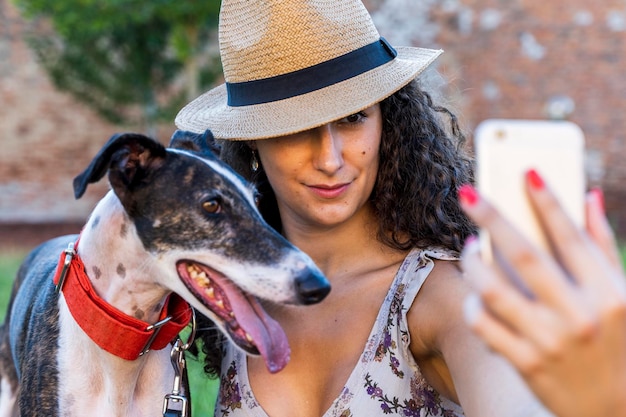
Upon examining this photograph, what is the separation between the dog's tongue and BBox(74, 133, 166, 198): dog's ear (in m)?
0.44

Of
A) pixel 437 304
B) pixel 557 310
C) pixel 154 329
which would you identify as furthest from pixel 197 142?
pixel 557 310

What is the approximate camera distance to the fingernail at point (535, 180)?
102 cm

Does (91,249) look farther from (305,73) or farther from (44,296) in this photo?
(305,73)

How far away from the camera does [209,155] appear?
249 cm

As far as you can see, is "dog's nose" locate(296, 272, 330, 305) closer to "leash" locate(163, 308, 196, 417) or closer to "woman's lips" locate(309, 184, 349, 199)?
"woman's lips" locate(309, 184, 349, 199)

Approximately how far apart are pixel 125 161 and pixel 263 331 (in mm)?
585

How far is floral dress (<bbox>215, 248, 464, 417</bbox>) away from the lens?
233 centimetres

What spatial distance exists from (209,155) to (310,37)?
44 centimetres

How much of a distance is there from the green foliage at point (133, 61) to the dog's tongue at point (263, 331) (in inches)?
349

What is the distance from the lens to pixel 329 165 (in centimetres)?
231

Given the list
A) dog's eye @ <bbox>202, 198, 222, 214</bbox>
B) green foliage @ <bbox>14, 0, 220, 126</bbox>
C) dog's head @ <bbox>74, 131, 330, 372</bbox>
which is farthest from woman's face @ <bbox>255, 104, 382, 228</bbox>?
green foliage @ <bbox>14, 0, 220, 126</bbox>

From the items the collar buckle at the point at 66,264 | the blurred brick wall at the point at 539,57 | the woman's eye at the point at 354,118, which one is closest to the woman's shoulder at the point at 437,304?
the woman's eye at the point at 354,118

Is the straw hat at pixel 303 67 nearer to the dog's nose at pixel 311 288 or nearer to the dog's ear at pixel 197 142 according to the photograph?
the dog's ear at pixel 197 142

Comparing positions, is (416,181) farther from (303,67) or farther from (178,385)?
(178,385)
